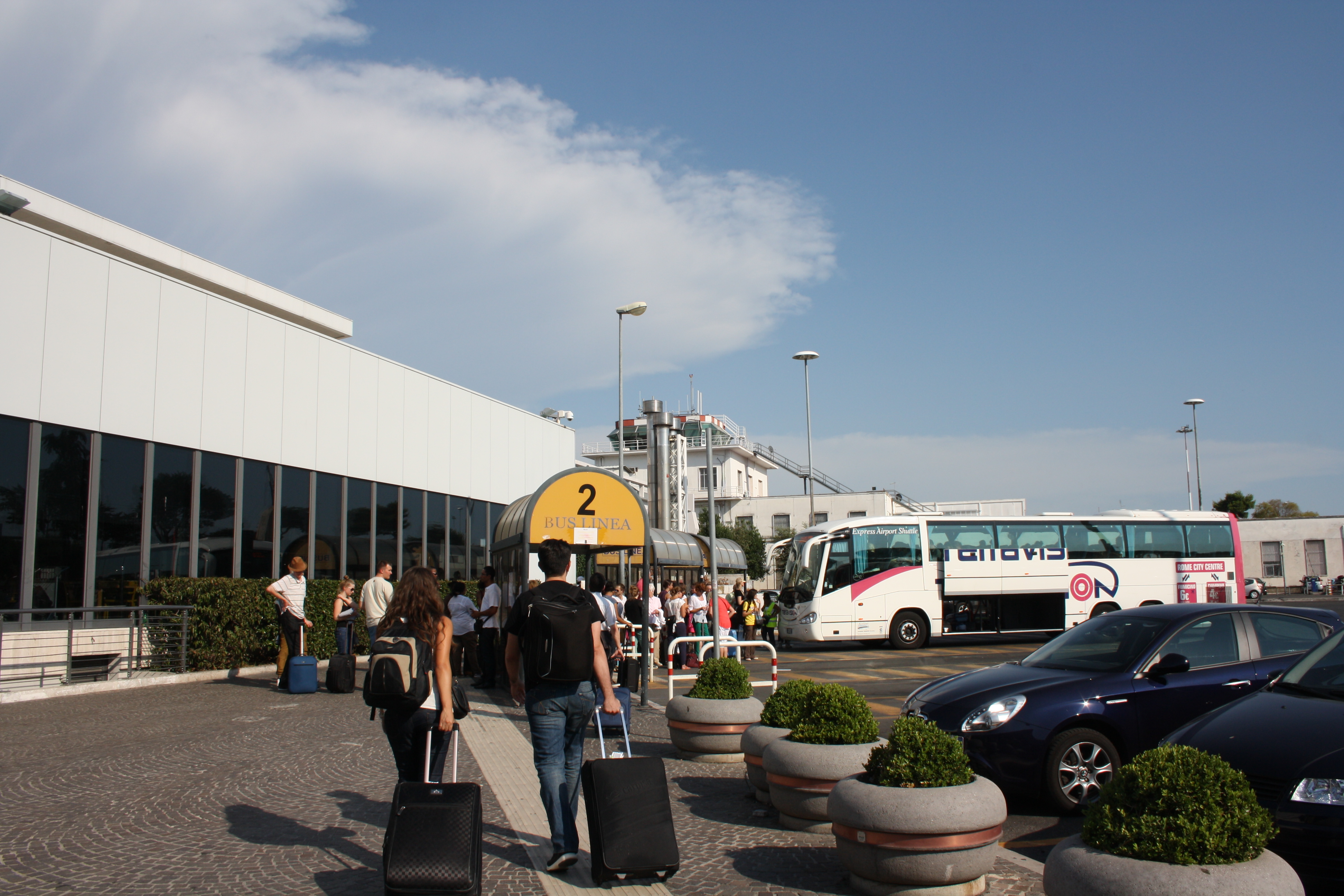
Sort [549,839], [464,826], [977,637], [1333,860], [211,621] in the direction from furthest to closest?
[977,637] → [211,621] → [549,839] → [464,826] → [1333,860]

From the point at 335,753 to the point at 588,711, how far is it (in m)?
4.67

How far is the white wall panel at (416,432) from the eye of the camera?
25.3 metres

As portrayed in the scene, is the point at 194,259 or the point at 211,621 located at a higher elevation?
the point at 194,259

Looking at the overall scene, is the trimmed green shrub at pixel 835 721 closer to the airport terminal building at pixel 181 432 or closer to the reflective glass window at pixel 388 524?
the airport terminal building at pixel 181 432

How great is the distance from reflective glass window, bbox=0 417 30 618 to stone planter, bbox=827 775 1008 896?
15.2m

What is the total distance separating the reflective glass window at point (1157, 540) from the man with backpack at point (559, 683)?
25.7 m

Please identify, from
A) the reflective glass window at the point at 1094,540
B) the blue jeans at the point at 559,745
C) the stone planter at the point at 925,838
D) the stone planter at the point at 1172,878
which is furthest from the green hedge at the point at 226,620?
the reflective glass window at the point at 1094,540

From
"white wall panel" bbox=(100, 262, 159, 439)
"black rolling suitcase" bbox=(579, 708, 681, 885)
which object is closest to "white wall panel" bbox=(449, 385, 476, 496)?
"white wall panel" bbox=(100, 262, 159, 439)

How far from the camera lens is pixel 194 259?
24.1 metres

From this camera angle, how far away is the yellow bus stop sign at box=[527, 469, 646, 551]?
13555 mm

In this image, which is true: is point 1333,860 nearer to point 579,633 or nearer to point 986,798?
point 986,798

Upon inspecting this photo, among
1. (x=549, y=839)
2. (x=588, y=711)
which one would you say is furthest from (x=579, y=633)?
(x=549, y=839)

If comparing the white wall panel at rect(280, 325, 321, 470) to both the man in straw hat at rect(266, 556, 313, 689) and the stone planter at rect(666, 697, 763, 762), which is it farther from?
the stone planter at rect(666, 697, 763, 762)

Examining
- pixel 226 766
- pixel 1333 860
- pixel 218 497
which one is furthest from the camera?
pixel 218 497
